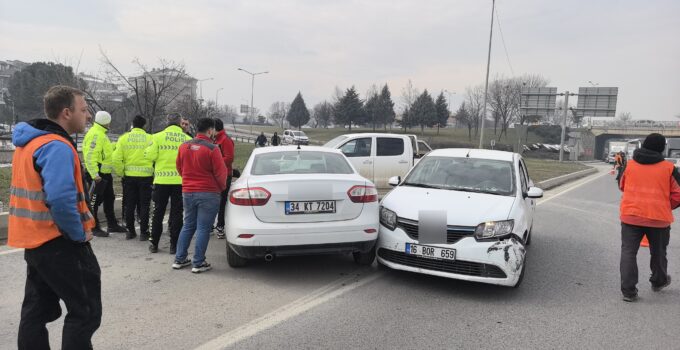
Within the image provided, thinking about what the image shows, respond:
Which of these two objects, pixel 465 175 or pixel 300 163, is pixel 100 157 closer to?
pixel 300 163

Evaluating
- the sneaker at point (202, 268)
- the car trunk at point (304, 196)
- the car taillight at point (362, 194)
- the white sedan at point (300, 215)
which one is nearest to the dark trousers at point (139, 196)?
the sneaker at point (202, 268)

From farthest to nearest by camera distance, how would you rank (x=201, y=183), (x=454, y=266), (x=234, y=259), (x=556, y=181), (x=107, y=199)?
(x=556, y=181)
(x=107, y=199)
(x=234, y=259)
(x=201, y=183)
(x=454, y=266)

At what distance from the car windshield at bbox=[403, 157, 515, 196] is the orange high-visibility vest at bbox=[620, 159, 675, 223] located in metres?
1.26

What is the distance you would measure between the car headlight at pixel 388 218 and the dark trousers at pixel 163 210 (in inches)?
108

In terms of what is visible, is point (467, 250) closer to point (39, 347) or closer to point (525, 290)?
point (525, 290)

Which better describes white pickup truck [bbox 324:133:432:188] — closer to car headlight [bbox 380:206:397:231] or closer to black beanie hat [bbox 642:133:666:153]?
car headlight [bbox 380:206:397:231]

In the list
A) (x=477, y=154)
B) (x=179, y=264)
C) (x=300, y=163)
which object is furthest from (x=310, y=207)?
(x=477, y=154)

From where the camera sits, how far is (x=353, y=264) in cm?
586

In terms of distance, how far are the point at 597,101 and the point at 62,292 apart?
44052 millimetres

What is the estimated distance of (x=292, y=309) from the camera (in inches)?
169

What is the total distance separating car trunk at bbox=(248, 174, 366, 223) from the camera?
4871 millimetres

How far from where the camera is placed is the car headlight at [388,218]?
17.1ft

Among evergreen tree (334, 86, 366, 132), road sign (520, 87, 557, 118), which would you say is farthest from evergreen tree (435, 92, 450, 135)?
road sign (520, 87, 557, 118)

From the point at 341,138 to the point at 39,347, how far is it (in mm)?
8785
